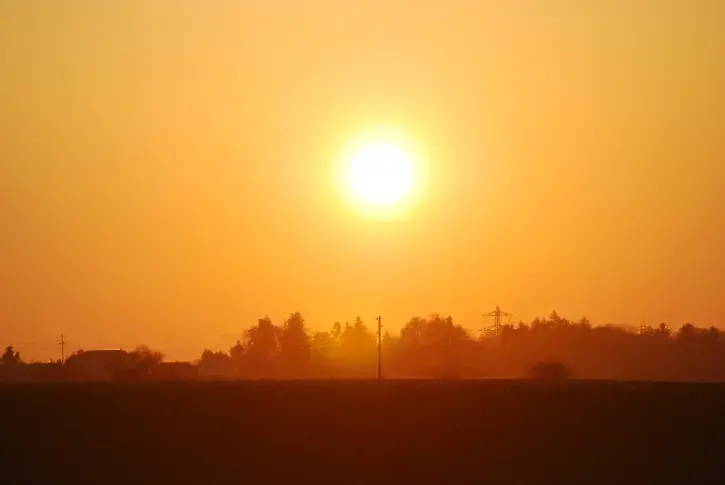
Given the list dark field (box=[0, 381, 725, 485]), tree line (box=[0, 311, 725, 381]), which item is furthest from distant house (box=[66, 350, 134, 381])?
dark field (box=[0, 381, 725, 485])

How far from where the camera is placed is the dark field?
60281 millimetres

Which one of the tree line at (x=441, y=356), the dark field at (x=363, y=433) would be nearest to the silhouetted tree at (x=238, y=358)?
the tree line at (x=441, y=356)

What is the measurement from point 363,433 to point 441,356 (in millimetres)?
102040

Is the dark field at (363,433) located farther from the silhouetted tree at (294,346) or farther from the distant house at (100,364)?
the silhouetted tree at (294,346)

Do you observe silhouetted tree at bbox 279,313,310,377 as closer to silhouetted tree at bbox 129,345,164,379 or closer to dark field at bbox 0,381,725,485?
silhouetted tree at bbox 129,345,164,379

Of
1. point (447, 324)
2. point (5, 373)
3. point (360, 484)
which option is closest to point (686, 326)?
point (447, 324)

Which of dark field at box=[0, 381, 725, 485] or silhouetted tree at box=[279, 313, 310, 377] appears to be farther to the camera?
silhouetted tree at box=[279, 313, 310, 377]

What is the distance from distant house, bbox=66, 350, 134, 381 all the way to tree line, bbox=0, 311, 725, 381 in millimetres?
195

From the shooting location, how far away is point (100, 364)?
143500mm

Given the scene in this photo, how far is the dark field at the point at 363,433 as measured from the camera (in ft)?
198

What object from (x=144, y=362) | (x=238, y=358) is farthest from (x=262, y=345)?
(x=144, y=362)

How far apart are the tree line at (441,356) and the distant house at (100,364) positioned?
195 mm

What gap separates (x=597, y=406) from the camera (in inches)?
2589

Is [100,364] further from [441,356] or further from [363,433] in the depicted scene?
[363,433]
